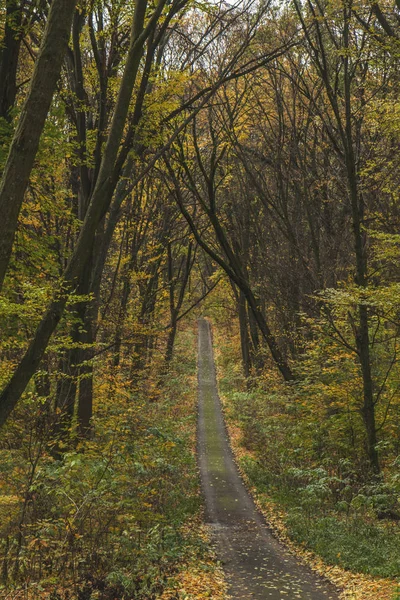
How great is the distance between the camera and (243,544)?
9.87m

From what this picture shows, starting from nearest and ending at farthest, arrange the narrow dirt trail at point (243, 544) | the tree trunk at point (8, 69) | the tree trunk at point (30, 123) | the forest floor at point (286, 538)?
1. the tree trunk at point (30, 123)
2. the forest floor at point (286, 538)
3. the narrow dirt trail at point (243, 544)
4. the tree trunk at point (8, 69)

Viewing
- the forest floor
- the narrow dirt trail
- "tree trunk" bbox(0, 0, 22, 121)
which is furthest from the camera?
"tree trunk" bbox(0, 0, 22, 121)

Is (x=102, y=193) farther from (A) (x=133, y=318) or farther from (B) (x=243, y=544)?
(A) (x=133, y=318)

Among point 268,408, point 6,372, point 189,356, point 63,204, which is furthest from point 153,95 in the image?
point 189,356

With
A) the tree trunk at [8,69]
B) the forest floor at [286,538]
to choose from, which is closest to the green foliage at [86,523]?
the forest floor at [286,538]

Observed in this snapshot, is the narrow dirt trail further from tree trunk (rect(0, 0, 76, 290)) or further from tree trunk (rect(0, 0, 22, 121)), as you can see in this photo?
tree trunk (rect(0, 0, 22, 121))

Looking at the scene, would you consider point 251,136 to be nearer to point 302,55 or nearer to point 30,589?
point 302,55

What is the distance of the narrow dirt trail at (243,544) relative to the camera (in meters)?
7.54

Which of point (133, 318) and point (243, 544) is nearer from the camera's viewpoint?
point (243, 544)

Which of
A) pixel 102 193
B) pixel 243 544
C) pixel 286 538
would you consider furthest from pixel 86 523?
pixel 102 193

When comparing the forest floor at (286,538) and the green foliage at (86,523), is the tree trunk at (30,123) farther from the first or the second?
the forest floor at (286,538)

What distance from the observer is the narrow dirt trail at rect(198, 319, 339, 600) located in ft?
24.7

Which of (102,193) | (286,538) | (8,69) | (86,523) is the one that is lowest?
(286,538)

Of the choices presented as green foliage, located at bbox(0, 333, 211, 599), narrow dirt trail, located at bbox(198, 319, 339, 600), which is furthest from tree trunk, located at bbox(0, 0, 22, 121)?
narrow dirt trail, located at bbox(198, 319, 339, 600)
